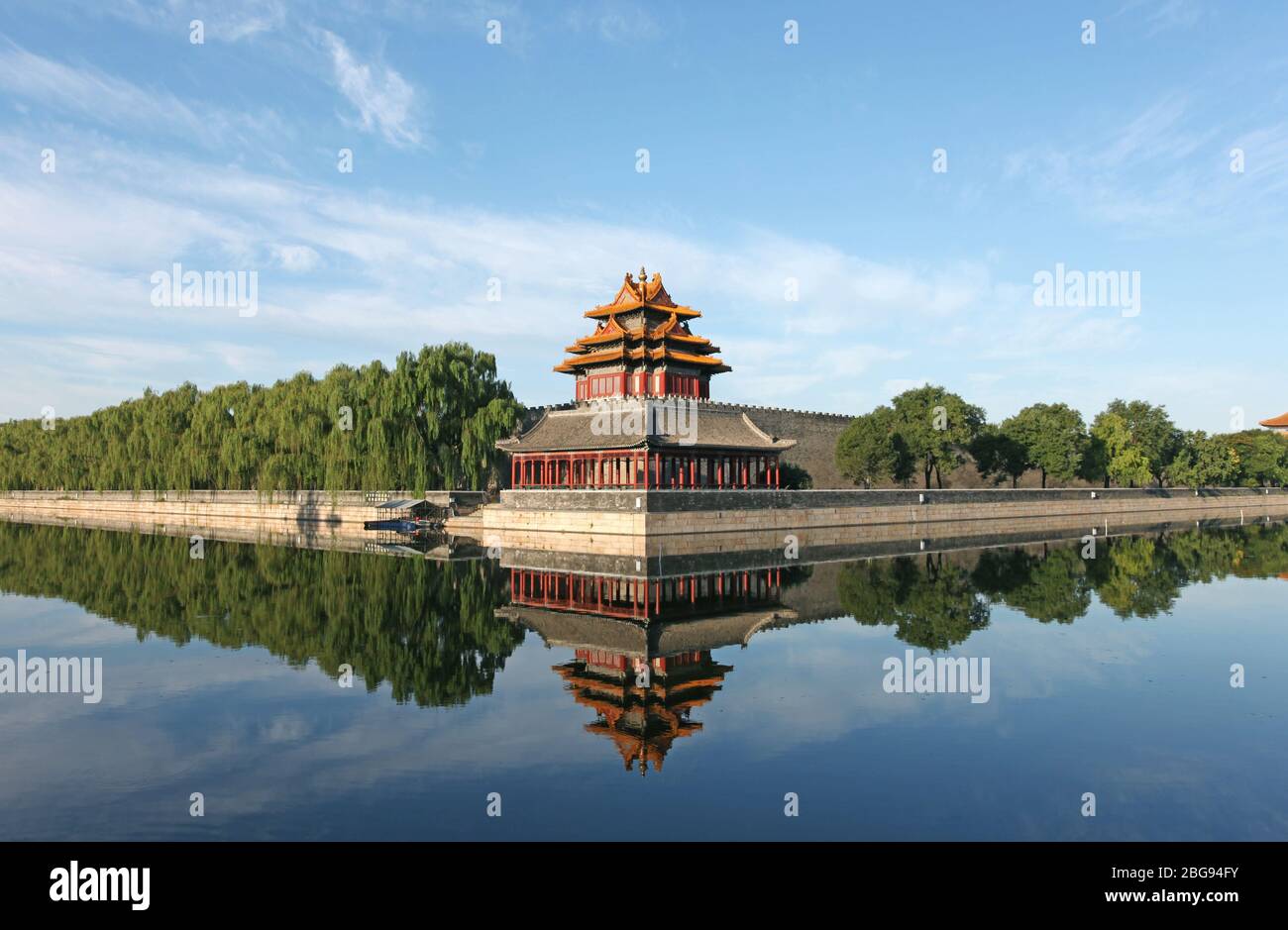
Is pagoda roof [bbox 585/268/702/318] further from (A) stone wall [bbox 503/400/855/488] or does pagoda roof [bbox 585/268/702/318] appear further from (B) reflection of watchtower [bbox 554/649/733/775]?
(B) reflection of watchtower [bbox 554/649/733/775]

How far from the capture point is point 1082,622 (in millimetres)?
17031

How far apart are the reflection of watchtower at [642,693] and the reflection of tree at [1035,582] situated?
462 centimetres

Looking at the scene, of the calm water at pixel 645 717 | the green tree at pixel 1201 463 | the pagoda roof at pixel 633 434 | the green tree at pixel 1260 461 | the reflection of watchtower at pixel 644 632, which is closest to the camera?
the calm water at pixel 645 717

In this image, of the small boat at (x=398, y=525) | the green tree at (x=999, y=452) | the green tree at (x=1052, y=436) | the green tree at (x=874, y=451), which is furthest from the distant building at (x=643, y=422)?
the green tree at (x=1052, y=436)

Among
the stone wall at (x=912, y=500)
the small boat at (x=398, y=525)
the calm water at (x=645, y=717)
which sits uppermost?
the stone wall at (x=912, y=500)

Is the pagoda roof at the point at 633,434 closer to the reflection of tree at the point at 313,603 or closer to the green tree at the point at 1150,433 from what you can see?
the reflection of tree at the point at 313,603

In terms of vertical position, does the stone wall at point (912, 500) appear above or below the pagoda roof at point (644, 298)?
below

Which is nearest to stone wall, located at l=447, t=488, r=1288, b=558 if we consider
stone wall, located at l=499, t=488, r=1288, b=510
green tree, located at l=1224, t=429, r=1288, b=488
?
stone wall, located at l=499, t=488, r=1288, b=510

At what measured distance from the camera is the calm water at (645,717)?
24.5ft

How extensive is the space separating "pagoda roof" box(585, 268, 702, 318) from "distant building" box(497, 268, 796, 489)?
6cm

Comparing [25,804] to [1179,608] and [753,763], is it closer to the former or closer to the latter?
[753,763]

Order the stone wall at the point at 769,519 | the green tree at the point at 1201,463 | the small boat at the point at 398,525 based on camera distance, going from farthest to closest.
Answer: the green tree at the point at 1201,463 < the small boat at the point at 398,525 < the stone wall at the point at 769,519
